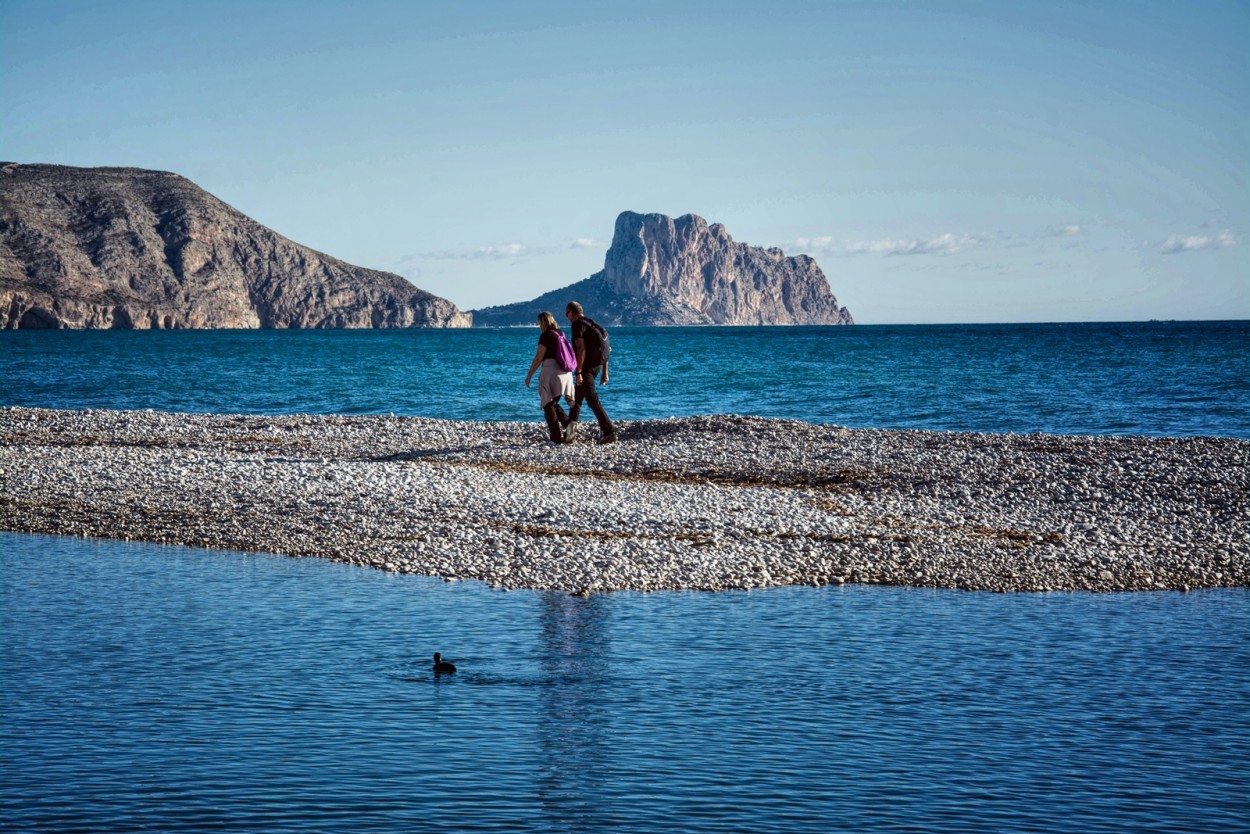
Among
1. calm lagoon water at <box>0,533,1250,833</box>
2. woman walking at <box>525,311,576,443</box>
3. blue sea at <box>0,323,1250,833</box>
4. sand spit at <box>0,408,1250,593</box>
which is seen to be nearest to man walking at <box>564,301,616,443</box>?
woman walking at <box>525,311,576,443</box>

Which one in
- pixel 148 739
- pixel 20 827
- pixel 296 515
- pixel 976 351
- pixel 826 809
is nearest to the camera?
pixel 20 827

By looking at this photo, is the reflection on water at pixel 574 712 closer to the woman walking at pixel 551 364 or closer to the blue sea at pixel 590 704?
the blue sea at pixel 590 704

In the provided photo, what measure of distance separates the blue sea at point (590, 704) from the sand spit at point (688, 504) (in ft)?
2.82

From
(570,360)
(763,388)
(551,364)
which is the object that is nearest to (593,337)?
(570,360)

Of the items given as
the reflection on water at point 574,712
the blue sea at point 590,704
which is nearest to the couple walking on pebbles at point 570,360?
the blue sea at point 590,704

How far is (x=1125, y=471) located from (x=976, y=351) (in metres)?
80.3

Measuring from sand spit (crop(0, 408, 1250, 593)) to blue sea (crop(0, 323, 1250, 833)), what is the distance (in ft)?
2.82

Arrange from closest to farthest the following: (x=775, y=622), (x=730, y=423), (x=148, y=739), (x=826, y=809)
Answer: (x=826, y=809) < (x=148, y=739) < (x=775, y=622) < (x=730, y=423)

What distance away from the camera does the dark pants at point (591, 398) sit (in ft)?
84.4

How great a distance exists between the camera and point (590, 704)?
9.80m

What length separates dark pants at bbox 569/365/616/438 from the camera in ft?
84.4

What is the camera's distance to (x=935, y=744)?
8.95 metres

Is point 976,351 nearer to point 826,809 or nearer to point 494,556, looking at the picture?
point 494,556

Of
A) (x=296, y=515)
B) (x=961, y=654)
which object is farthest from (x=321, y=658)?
(x=296, y=515)
